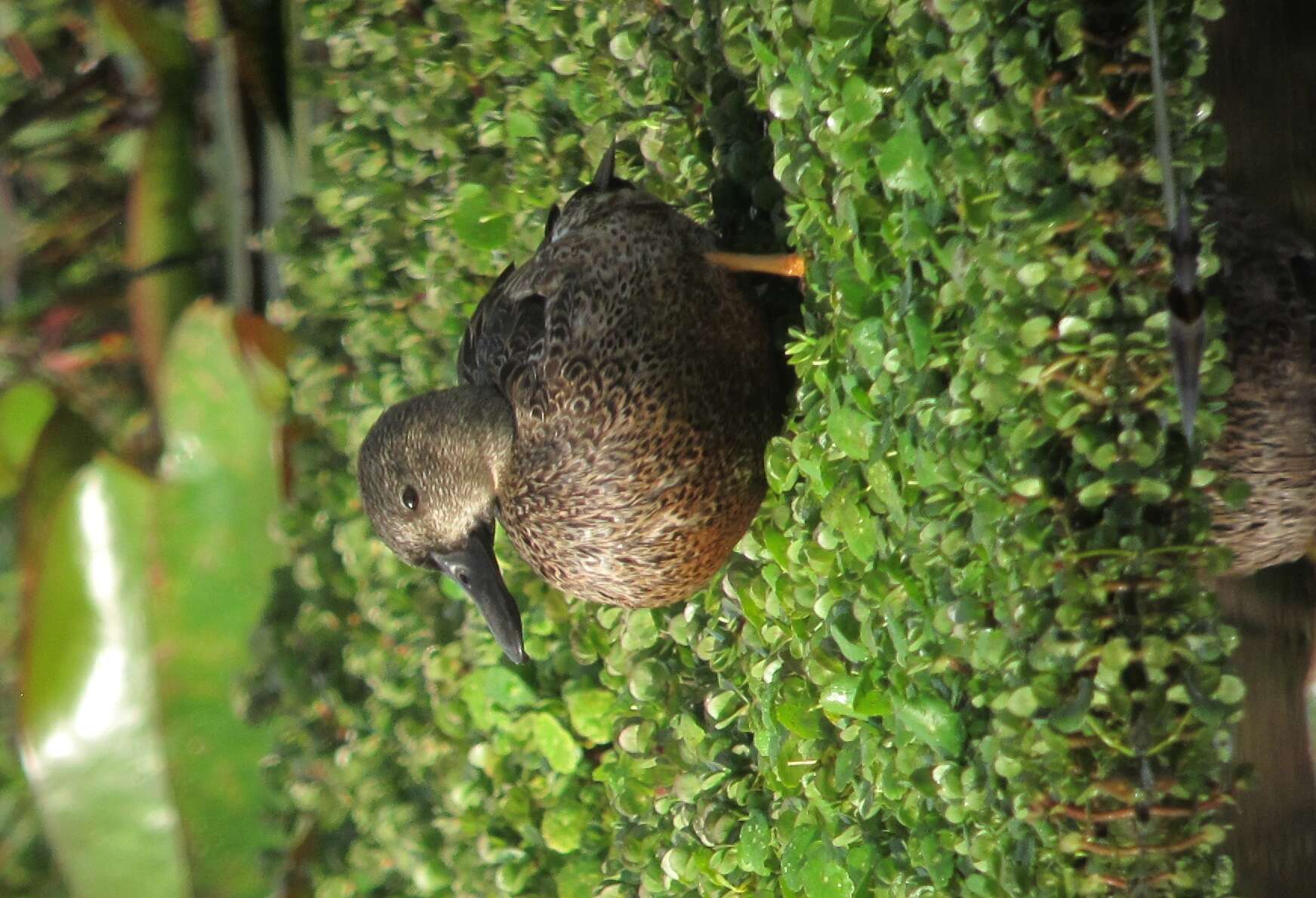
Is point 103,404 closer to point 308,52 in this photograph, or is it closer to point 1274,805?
point 308,52

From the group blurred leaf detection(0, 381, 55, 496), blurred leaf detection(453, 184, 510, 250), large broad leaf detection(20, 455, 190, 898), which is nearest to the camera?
blurred leaf detection(453, 184, 510, 250)

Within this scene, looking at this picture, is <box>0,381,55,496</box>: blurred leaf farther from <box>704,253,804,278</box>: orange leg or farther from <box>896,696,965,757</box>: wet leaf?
<box>896,696,965,757</box>: wet leaf

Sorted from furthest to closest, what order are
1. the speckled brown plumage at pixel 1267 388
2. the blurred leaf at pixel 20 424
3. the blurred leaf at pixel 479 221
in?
the blurred leaf at pixel 20 424 < the blurred leaf at pixel 479 221 < the speckled brown plumage at pixel 1267 388

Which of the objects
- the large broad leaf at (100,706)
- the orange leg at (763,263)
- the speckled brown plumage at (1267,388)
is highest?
the speckled brown plumage at (1267,388)

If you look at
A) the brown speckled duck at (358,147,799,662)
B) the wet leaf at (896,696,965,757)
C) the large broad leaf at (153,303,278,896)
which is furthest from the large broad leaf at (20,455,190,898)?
the wet leaf at (896,696,965,757)

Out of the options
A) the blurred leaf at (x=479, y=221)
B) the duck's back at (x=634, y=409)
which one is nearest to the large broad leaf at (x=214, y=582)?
the blurred leaf at (x=479, y=221)

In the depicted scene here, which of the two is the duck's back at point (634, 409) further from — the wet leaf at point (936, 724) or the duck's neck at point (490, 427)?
the wet leaf at point (936, 724)

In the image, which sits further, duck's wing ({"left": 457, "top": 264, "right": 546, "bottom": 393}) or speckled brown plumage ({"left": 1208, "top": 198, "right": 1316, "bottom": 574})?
duck's wing ({"left": 457, "top": 264, "right": 546, "bottom": 393})

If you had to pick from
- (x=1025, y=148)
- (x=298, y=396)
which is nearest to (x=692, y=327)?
(x=1025, y=148)
